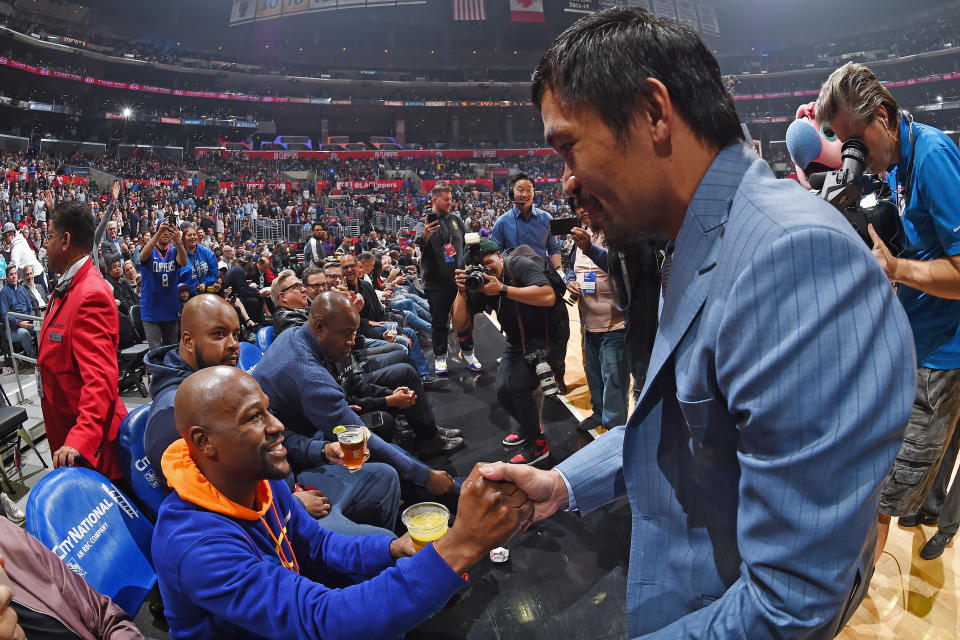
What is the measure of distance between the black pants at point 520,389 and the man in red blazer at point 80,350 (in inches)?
87.5

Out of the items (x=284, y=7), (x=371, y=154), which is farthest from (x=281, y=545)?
(x=284, y=7)

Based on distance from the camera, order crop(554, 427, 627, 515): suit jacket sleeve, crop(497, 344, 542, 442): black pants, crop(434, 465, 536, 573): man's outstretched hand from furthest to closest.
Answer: crop(497, 344, 542, 442): black pants, crop(434, 465, 536, 573): man's outstretched hand, crop(554, 427, 627, 515): suit jacket sleeve

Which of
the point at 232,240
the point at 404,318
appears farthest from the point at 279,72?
the point at 404,318

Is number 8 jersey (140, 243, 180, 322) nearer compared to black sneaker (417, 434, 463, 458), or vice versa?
black sneaker (417, 434, 463, 458)

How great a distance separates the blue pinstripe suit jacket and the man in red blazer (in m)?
2.79

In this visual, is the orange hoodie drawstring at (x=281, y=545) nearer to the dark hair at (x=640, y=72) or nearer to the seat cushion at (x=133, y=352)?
the dark hair at (x=640, y=72)

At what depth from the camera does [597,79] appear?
715mm

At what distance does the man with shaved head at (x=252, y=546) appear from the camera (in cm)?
123

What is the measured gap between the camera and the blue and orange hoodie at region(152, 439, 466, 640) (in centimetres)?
127

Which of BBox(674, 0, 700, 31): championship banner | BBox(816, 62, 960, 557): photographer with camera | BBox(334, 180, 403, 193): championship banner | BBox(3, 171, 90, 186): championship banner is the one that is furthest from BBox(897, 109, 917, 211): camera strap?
BBox(674, 0, 700, 31): championship banner

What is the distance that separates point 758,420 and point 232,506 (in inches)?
54.5

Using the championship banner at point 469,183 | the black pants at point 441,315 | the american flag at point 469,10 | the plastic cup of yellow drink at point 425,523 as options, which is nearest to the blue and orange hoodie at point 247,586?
the plastic cup of yellow drink at point 425,523

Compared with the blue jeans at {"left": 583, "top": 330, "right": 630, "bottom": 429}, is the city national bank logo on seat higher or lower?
higher

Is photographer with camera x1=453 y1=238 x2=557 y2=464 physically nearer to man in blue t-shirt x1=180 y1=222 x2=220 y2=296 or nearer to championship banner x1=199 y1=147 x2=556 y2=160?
man in blue t-shirt x1=180 y1=222 x2=220 y2=296
